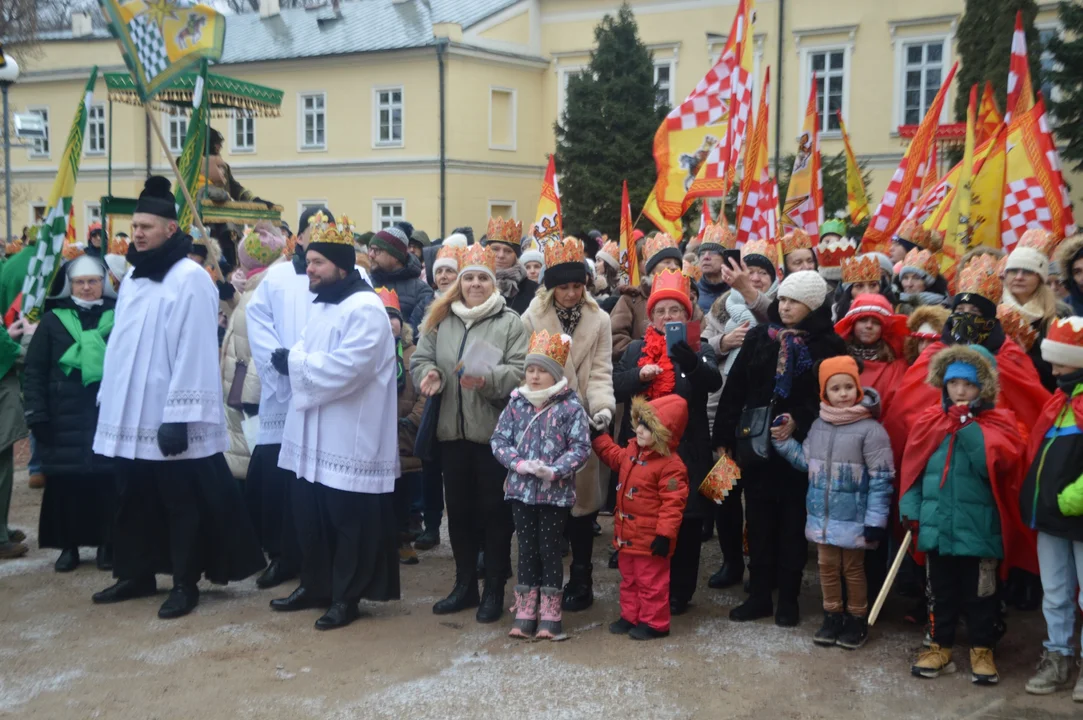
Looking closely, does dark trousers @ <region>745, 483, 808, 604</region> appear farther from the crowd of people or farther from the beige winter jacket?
the beige winter jacket

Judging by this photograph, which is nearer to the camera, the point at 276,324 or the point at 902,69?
the point at 276,324

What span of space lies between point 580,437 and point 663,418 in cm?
43

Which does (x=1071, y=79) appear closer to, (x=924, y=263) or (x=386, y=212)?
(x=924, y=263)

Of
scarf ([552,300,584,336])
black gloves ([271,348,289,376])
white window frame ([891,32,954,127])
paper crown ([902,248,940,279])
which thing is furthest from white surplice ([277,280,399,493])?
white window frame ([891,32,954,127])

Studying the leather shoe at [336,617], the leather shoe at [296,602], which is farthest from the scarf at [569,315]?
the leather shoe at [296,602]

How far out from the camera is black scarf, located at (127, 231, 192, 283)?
240 inches

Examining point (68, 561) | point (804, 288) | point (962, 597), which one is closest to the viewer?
point (962, 597)

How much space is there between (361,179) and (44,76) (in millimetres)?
12422

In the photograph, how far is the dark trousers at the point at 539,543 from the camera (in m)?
5.83

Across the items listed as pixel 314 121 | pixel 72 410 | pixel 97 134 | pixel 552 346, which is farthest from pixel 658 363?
pixel 97 134

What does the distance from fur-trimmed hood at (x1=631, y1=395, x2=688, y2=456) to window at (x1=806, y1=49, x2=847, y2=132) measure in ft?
86.9

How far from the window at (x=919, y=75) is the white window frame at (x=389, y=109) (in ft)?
48.0

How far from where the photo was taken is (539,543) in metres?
5.86

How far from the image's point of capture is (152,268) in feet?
20.1
